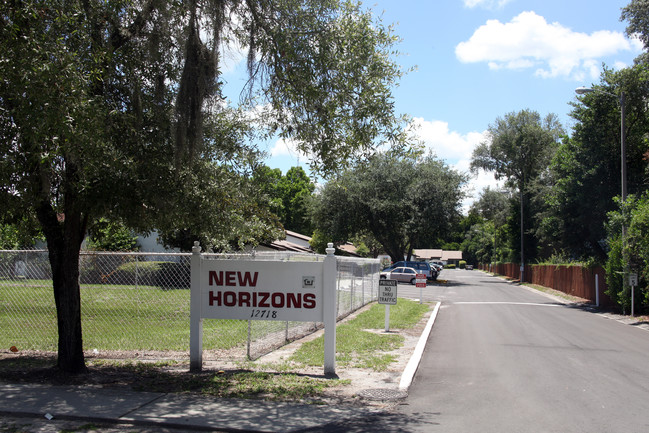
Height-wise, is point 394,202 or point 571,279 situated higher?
point 394,202

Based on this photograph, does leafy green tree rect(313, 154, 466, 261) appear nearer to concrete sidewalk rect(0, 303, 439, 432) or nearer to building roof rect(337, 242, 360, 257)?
building roof rect(337, 242, 360, 257)

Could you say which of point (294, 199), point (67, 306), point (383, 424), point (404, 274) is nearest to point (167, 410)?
point (383, 424)

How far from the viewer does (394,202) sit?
46906 millimetres

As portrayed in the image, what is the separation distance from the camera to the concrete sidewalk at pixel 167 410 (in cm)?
598

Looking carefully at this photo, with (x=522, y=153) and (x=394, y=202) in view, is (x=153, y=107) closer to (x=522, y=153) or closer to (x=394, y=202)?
(x=394, y=202)

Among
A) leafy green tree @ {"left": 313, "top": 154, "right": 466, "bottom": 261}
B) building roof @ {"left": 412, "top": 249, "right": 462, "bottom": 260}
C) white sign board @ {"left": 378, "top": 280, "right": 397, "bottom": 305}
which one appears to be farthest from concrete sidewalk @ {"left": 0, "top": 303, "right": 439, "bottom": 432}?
building roof @ {"left": 412, "top": 249, "right": 462, "bottom": 260}

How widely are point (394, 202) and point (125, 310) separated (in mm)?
37582

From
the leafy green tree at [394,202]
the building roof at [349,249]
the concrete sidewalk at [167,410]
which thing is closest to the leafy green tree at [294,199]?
the building roof at [349,249]

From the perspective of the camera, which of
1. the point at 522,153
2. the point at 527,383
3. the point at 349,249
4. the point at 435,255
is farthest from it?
the point at 435,255

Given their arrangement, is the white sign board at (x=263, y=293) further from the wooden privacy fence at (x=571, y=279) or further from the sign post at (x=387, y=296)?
the wooden privacy fence at (x=571, y=279)

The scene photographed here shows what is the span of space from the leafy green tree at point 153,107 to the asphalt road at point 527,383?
13.4 ft

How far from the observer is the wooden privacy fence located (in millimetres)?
26359

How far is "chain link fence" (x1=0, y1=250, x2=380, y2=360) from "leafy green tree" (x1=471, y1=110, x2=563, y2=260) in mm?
44612

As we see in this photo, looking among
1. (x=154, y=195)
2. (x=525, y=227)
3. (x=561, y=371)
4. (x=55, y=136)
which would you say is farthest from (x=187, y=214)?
(x=525, y=227)
